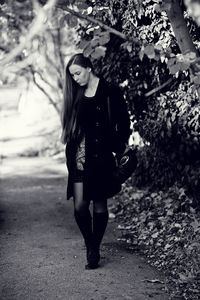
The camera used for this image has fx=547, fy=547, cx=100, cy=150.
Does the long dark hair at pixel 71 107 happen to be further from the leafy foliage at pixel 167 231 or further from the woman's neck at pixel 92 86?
the leafy foliage at pixel 167 231

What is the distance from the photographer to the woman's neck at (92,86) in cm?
521

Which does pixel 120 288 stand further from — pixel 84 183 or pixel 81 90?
pixel 81 90

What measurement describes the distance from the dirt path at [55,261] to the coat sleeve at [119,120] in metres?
1.23

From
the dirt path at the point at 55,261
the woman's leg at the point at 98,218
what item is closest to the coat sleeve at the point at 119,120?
the woman's leg at the point at 98,218

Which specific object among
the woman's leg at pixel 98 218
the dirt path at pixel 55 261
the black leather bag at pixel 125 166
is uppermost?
the black leather bag at pixel 125 166

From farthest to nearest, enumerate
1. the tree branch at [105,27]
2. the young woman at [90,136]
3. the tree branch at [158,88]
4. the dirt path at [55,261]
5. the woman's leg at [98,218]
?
the tree branch at [158,88]
the woman's leg at [98,218]
the young woman at [90,136]
the dirt path at [55,261]
the tree branch at [105,27]

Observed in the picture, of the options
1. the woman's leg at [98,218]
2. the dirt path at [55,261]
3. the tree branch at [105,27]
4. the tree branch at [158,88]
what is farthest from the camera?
the tree branch at [158,88]

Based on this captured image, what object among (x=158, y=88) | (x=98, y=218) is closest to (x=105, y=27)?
(x=98, y=218)

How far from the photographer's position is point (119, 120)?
5.29 metres

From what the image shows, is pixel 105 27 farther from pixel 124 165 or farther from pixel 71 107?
pixel 124 165

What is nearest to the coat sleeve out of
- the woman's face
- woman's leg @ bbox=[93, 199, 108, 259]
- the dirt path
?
the woman's face

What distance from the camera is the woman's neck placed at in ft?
17.1

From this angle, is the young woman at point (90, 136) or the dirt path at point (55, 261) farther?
the young woman at point (90, 136)

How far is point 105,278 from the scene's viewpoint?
5156 millimetres
